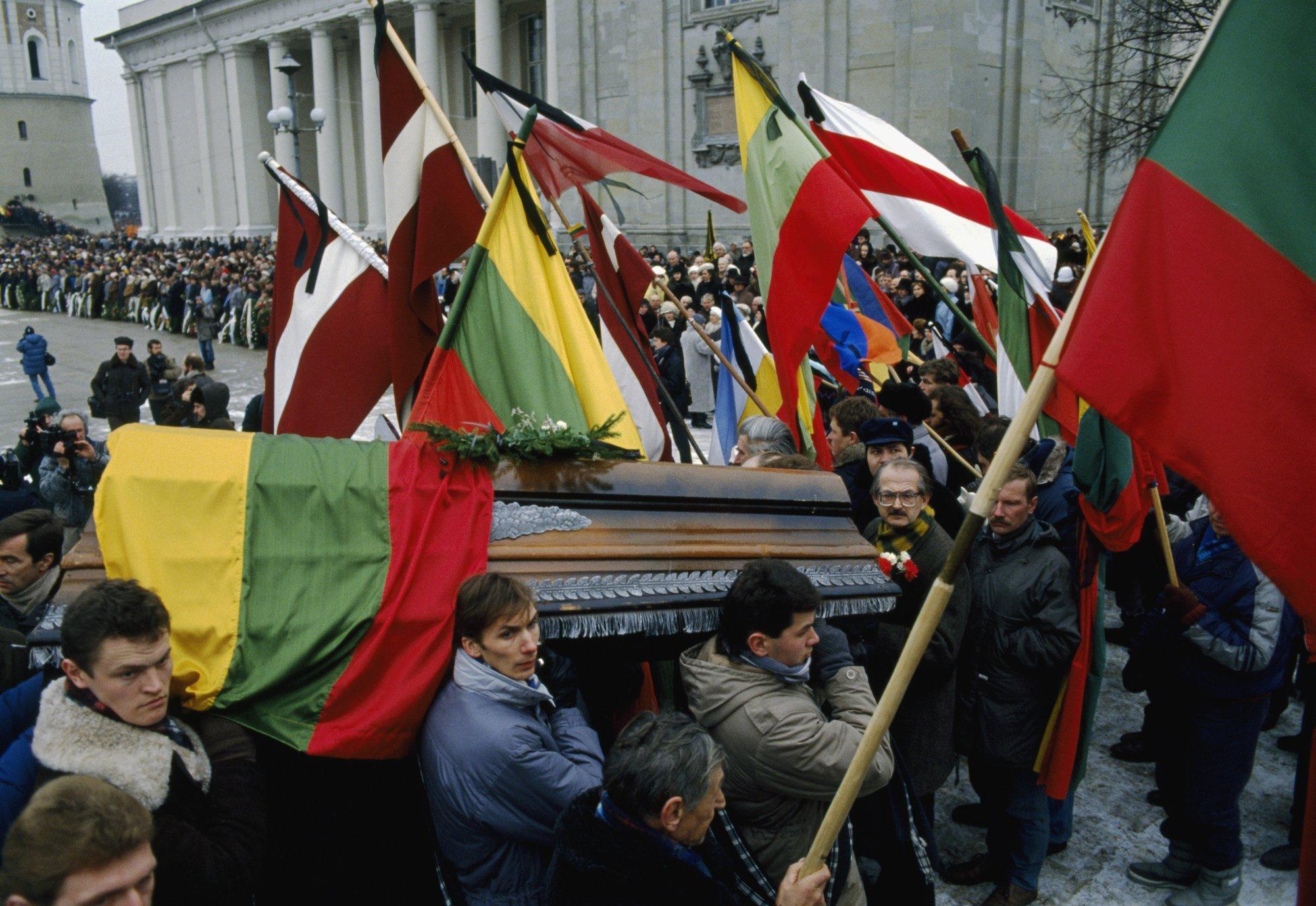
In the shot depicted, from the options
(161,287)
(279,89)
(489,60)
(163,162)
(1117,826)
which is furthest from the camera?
(163,162)

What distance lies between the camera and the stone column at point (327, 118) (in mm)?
37375

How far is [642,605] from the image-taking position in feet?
9.16

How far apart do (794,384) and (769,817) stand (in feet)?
7.92

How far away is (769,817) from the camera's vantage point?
2.54 m

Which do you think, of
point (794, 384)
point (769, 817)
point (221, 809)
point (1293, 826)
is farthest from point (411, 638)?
point (1293, 826)

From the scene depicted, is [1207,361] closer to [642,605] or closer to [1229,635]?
[642,605]

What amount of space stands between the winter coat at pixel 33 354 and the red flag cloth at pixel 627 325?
1207cm

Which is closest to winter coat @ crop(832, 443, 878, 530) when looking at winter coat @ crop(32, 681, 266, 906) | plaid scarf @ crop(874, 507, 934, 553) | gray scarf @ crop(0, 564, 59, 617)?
plaid scarf @ crop(874, 507, 934, 553)

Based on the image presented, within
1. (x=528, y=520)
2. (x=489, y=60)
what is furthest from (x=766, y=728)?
(x=489, y=60)

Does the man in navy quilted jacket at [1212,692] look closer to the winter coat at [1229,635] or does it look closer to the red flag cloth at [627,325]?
the winter coat at [1229,635]

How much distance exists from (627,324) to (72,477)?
3713mm

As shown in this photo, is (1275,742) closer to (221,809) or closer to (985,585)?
(985,585)

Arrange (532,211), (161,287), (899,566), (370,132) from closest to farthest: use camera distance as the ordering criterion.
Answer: (899,566) → (532,211) → (161,287) → (370,132)

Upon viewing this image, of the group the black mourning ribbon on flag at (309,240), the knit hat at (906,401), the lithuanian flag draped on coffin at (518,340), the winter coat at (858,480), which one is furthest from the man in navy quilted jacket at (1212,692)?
the black mourning ribbon on flag at (309,240)
